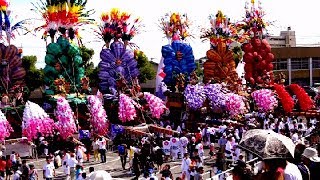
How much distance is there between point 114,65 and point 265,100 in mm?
9203

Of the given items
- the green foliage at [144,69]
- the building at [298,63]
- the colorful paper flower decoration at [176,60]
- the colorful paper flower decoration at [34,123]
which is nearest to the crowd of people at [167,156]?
the colorful paper flower decoration at [34,123]

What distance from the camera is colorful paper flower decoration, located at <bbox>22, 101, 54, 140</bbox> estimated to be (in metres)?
21.4

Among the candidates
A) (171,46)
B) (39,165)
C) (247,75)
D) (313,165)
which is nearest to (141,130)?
(39,165)

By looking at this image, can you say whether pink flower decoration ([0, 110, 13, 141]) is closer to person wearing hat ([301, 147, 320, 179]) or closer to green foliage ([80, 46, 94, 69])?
person wearing hat ([301, 147, 320, 179])

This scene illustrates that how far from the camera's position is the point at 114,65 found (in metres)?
30.5

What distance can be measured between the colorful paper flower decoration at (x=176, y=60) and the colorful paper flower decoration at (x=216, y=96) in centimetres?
383

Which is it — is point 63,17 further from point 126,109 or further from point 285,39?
point 285,39

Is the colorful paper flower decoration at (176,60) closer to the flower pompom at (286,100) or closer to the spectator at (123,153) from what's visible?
the flower pompom at (286,100)

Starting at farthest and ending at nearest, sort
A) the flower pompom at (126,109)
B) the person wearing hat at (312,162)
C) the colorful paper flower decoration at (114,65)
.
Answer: the colorful paper flower decoration at (114,65) → the flower pompom at (126,109) → the person wearing hat at (312,162)

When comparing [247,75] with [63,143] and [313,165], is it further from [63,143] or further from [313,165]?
[313,165]

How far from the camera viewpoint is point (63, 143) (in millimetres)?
22344

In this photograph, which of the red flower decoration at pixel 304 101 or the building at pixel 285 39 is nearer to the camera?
the red flower decoration at pixel 304 101

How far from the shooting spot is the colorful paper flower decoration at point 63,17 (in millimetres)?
28267

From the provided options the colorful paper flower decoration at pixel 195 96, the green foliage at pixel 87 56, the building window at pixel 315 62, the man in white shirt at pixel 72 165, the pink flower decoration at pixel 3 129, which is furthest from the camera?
the building window at pixel 315 62
